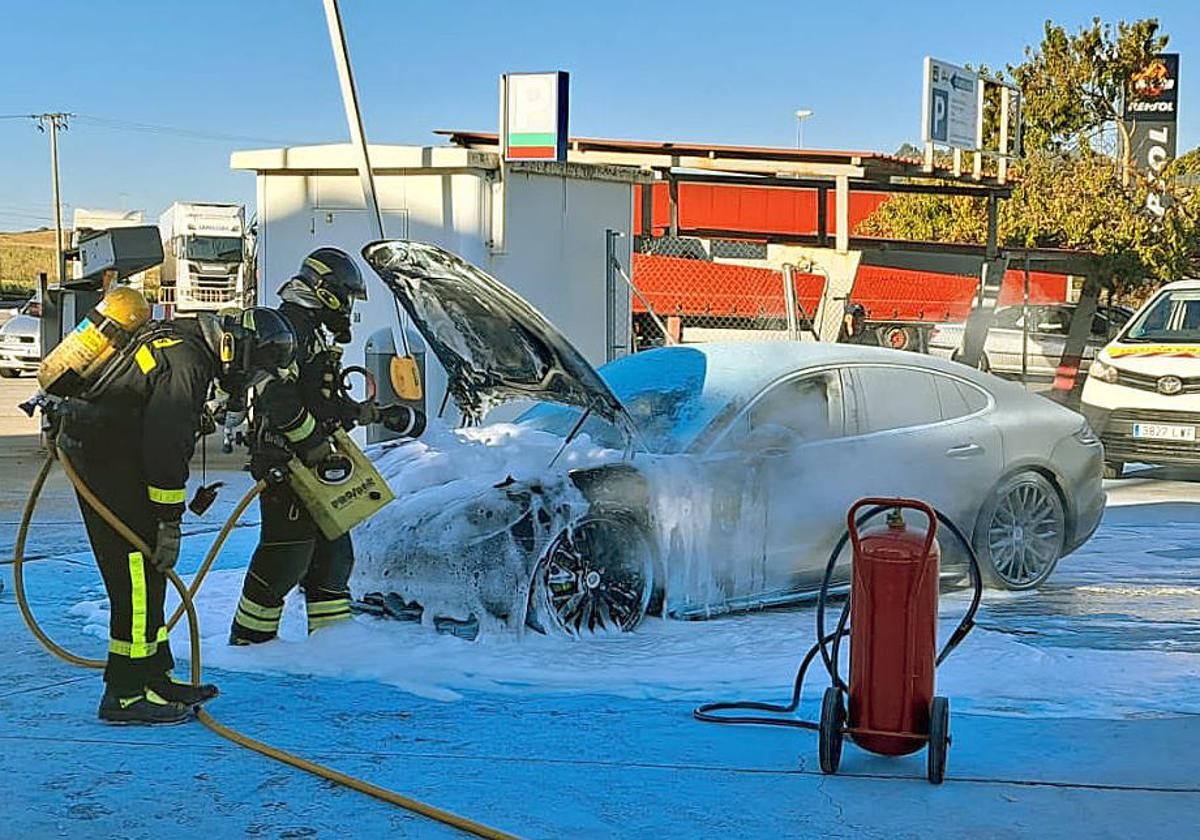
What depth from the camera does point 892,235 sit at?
1245 inches

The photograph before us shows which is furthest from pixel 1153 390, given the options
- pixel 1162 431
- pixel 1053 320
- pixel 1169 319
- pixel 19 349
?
pixel 19 349

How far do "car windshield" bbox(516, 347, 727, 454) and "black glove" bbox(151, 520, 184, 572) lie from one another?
2215 millimetres

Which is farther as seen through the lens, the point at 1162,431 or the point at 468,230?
the point at 1162,431

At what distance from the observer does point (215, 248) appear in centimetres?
3002

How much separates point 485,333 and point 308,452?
1149mm

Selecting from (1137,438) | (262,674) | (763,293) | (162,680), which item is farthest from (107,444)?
(763,293)

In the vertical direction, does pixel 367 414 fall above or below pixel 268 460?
above

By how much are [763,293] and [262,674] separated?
16.1m

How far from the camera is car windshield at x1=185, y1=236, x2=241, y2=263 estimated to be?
2978 cm

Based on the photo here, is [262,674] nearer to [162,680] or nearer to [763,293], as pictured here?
[162,680]

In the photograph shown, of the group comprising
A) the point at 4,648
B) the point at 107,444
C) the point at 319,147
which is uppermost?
the point at 319,147

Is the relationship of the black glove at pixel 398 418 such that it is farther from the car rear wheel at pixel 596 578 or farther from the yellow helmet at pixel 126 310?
the yellow helmet at pixel 126 310

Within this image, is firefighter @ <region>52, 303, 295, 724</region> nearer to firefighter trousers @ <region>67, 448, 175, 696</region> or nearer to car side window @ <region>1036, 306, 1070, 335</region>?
firefighter trousers @ <region>67, 448, 175, 696</region>

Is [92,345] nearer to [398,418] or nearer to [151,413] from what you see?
[151,413]
